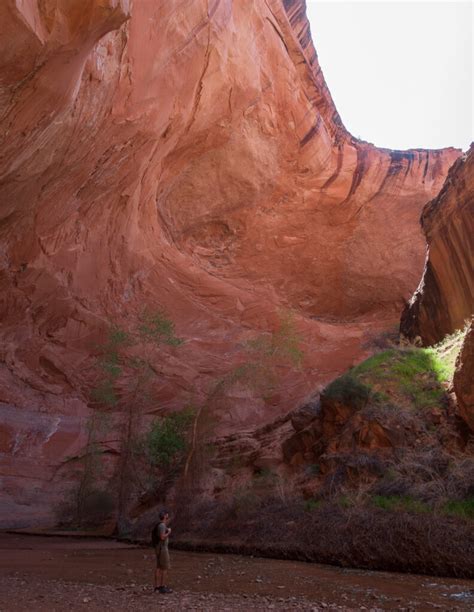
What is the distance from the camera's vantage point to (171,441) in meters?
17.9

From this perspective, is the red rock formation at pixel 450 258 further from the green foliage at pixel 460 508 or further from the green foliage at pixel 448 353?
the green foliage at pixel 460 508

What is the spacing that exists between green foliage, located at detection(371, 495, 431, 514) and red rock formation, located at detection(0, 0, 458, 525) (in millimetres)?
9546

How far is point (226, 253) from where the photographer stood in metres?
34.1

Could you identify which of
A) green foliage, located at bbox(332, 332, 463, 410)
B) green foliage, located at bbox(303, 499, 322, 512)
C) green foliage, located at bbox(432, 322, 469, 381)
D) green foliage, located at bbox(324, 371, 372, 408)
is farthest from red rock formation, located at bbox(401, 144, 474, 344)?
green foliage, located at bbox(303, 499, 322, 512)

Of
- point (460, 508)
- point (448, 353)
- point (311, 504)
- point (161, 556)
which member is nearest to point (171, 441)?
point (311, 504)

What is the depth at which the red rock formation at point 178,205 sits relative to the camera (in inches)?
596

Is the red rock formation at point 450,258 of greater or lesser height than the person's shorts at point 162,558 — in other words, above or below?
above

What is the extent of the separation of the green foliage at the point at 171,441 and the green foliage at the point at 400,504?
8076 millimetres

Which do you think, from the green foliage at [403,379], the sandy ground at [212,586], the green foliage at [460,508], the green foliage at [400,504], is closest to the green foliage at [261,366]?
the green foliage at [403,379]

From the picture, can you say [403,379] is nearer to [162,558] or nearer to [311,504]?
[311,504]

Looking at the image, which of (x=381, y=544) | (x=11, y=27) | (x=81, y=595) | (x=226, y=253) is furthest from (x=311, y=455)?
(x=226, y=253)

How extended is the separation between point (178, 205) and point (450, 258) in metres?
17.2

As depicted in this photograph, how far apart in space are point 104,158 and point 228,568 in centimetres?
1497

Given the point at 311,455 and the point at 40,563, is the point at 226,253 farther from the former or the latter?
the point at 40,563
